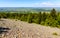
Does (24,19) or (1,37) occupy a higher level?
(1,37)

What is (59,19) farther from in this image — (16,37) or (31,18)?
(16,37)

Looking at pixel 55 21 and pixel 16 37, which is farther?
pixel 55 21

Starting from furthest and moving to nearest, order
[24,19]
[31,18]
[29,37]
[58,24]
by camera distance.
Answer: [24,19] < [31,18] < [58,24] < [29,37]

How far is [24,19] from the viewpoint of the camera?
4219 cm

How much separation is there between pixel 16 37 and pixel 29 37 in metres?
1.52

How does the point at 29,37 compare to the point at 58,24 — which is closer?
the point at 29,37

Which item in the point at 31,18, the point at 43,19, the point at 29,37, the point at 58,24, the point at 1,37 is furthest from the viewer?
the point at 31,18

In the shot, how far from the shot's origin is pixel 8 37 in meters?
14.7

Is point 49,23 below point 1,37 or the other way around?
below

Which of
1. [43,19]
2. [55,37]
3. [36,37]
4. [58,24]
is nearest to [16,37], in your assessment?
[36,37]

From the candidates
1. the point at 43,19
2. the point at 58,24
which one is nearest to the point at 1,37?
the point at 58,24

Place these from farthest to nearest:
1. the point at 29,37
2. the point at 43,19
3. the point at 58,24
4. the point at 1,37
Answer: the point at 43,19 → the point at 58,24 → the point at 29,37 → the point at 1,37

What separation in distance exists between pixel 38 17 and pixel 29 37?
21969mm

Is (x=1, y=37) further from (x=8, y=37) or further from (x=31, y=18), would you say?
(x=31, y=18)
